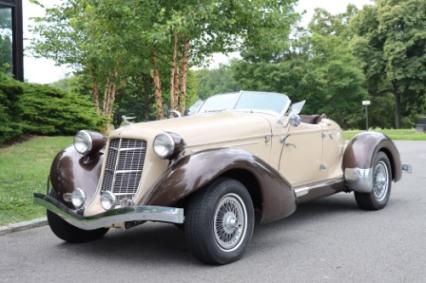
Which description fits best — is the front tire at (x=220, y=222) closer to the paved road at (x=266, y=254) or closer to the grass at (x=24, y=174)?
the paved road at (x=266, y=254)

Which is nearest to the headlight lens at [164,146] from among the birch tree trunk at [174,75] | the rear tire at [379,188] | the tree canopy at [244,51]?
the rear tire at [379,188]

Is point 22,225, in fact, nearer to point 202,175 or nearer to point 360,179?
point 202,175

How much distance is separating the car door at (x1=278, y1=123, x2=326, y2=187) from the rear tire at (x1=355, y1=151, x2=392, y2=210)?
77cm

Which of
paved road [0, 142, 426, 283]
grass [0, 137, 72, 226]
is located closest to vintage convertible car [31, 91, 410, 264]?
paved road [0, 142, 426, 283]

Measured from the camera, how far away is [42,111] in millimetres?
14688

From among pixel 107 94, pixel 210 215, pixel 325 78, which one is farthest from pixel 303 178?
pixel 325 78

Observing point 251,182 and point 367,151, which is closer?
point 251,182

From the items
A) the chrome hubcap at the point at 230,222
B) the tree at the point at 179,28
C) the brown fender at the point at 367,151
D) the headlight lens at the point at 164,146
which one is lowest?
the chrome hubcap at the point at 230,222

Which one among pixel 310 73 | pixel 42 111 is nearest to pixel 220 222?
pixel 42 111

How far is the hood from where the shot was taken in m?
5.42

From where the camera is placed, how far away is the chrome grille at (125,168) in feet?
17.2

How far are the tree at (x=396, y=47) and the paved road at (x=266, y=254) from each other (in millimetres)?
37861

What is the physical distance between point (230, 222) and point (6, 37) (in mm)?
13016

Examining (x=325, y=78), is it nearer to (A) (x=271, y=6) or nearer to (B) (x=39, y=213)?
(A) (x=271, y=6)
